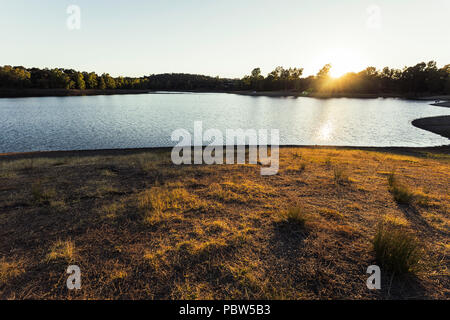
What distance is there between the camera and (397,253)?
497cm

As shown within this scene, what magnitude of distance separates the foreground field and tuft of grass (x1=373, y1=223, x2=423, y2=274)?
8 centimetres

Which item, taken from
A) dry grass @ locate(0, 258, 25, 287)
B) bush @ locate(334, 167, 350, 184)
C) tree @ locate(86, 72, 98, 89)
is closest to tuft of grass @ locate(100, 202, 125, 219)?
dry grass @ locate(0, 258, 25, 287)

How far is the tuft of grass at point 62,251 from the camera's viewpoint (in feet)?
17.6

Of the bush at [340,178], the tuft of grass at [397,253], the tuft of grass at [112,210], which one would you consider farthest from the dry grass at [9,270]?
the bush at [340,178]

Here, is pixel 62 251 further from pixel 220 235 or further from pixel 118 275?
pixel 220 235

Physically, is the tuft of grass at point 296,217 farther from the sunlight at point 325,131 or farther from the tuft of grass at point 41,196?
the sunlight at point 325,131

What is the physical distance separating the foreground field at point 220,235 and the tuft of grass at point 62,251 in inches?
1.3

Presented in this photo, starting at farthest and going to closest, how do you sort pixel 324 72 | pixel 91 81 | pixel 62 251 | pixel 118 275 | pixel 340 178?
pixel 324 72, pixel 91 81, pixel 340 178, pixel 62 251, pixel 118 275

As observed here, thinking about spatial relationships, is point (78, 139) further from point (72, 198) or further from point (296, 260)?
point (296, 260)

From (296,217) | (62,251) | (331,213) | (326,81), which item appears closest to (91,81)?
(326,81)

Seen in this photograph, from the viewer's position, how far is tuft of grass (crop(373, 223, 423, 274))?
15.8 feet

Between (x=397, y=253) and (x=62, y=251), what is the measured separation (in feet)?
29.4

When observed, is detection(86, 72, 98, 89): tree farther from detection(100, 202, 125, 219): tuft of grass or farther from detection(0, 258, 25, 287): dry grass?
detection(0, 258, 25, 287): dry grass

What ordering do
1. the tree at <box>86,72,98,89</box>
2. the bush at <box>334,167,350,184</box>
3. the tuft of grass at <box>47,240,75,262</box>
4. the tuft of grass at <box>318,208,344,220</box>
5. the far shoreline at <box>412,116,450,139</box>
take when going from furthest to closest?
the tree at <box>86,72,98,89</box>
the far shoreline at <box>412,116,450,139</box>
the bush at <box>334,167,350,184</box>
the tuft of grass at <box>318,208,344,220</box>
the tuft of grass at <box>47,240,75,262</box>
